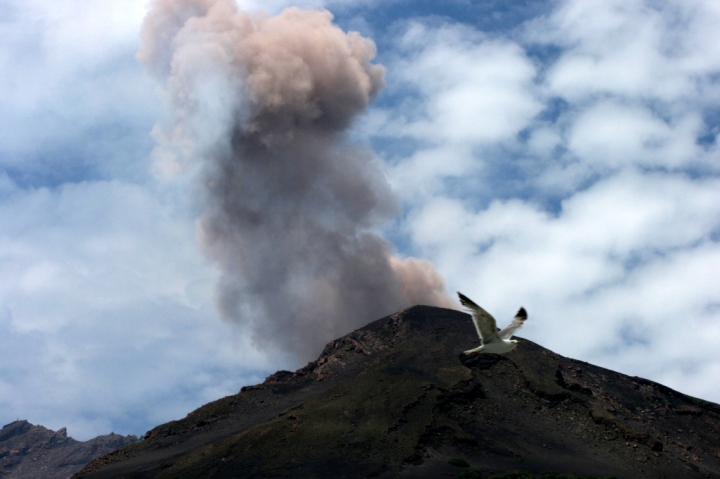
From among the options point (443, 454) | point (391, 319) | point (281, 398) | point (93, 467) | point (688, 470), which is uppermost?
point (391, 319)

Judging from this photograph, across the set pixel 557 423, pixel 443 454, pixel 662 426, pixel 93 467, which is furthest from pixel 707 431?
pixel 93 467

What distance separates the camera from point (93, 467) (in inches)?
3504

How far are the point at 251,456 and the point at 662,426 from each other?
56.4 meters

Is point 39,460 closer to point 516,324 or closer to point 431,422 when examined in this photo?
point 431,422

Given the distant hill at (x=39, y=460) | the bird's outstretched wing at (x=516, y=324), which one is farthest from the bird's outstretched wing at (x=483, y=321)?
the distant hill at (x=39, y=460)

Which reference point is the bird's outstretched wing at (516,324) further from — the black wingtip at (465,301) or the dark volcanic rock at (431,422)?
the dark volcanic rock at (431,422)

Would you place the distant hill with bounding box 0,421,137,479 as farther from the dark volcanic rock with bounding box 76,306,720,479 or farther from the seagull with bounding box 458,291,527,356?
the seagull with bounding box 458,291,527,356

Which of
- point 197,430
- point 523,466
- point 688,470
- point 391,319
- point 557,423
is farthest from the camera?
point 391,319

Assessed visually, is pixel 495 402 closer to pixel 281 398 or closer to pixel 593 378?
pixel 593 378

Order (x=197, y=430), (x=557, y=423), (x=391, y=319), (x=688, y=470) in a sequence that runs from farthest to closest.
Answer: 1. (x=391, y=319)
2. (x=197, y=430)
3. (x=557, y=423)
4. (x=688, y=470)

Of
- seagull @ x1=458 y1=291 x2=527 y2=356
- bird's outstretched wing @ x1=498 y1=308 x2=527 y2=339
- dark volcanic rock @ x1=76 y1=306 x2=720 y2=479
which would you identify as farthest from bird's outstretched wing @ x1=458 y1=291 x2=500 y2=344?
dark volcanic rock @ x1=76 y1=306 x2=720 y2=479

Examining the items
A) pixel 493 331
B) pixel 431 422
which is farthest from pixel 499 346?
pixel 431 422

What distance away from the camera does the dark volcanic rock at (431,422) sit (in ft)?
240

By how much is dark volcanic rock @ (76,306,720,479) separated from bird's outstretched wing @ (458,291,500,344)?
142ft
